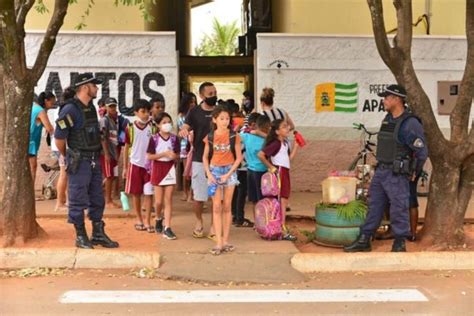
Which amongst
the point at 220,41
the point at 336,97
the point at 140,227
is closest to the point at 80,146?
the point at 140,227

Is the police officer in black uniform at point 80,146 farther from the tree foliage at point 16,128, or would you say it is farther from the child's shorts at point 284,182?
the child's shorts at point 284,182

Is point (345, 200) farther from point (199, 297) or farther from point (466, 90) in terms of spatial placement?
point (199, 297)

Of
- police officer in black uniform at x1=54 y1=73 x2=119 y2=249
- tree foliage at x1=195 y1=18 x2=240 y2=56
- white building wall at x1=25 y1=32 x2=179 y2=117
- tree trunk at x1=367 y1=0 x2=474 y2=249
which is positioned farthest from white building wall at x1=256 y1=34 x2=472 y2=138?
tree foliage at x1=195 y1=18 x2=240 y2=56

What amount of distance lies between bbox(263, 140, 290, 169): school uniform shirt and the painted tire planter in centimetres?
76

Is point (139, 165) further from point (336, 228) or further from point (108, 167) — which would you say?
point (336, 228)

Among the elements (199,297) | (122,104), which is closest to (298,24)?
(122,104)

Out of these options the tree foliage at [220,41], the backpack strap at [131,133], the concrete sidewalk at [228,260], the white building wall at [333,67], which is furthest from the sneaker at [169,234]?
the tree foliage at [220,41]

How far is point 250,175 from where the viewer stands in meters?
8.26

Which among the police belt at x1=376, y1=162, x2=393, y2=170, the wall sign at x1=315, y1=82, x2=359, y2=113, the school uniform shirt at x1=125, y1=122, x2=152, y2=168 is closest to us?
the police belt at x1=376, y1=162, x2=393, y2=170

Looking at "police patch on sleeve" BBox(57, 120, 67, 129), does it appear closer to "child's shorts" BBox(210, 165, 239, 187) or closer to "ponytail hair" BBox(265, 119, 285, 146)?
"child's shorts" BBox(210, 165, 239, 187)

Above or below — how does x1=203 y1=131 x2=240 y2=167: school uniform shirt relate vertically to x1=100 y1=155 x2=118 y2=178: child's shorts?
above

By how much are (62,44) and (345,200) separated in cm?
635

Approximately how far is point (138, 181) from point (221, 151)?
62.0 inches

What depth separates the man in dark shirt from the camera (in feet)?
24.5
